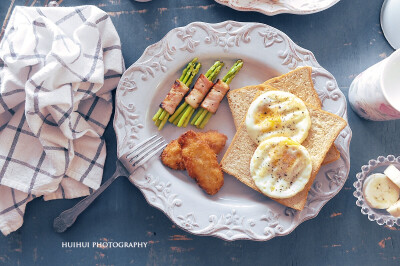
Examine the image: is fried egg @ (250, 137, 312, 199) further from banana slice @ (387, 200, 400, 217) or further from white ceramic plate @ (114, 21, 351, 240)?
banana slice @ (387, 200, 400, 217)

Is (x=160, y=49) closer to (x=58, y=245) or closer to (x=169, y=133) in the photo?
(x=169, y=133)

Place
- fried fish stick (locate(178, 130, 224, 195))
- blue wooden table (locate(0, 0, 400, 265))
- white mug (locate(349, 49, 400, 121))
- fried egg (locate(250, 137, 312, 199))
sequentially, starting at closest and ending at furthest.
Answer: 1. white mug (locate(349, 49, 400, 121))
2. fried egg (locate(250, 137, 312, 199))
3. fried fish stick (locate(178, 130, 224, 195))
4. blue wooden table (locate(0, 0, 400, 265))

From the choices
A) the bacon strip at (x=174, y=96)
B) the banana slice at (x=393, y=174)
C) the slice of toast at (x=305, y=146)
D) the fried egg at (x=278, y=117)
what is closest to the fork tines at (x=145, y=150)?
the bacon strip at (x=174, y=96)

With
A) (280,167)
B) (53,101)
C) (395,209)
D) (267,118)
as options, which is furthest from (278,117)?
(53,101)

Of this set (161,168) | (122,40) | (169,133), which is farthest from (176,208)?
(122,40)

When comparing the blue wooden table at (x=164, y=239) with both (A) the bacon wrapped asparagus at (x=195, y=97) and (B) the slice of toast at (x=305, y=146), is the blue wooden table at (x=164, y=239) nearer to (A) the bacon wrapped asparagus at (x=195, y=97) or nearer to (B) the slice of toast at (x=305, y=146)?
(B) the slice of toast at (x=305, y=146)

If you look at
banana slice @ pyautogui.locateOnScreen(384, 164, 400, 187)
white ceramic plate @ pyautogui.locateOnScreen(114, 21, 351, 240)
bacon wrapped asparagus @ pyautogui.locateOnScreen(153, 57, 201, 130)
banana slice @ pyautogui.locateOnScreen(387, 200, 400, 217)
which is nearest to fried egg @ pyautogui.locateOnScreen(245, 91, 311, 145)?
white ceramic plate @ pyautogui.locateOnScreen(114, 21, 351, 240)
